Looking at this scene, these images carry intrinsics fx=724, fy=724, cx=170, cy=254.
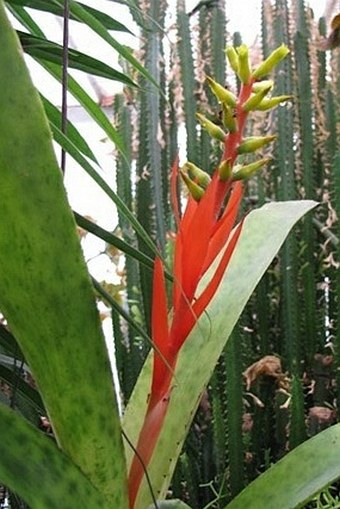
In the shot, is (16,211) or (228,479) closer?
(16,211)

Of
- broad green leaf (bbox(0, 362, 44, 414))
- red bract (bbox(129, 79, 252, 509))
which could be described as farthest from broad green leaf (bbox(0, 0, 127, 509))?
broad green leaf (bbox(0, 362, 44, 414))

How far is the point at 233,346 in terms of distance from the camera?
1.03 m

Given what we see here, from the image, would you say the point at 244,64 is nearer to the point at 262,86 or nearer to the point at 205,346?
the point at 262,86

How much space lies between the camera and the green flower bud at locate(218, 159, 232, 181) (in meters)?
0.49

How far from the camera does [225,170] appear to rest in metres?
0.49

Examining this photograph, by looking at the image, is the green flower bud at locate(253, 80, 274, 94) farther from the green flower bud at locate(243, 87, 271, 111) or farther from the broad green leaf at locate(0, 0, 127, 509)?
the broad green leaf at locate(0, 0, 127, 509)

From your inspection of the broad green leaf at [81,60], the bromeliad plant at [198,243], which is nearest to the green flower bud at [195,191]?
the bromeliad plant at [198,243]

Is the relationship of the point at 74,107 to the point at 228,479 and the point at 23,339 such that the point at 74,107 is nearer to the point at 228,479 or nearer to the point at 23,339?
the point at 228,479

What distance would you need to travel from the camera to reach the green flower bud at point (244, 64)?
1.65 feet

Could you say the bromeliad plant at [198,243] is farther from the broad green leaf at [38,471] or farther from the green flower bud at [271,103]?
the broad green leaf at [38,471]

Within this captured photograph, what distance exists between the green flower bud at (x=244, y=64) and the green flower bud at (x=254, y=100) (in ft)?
0.05

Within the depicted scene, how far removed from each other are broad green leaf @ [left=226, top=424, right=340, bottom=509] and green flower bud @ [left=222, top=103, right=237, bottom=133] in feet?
0.82

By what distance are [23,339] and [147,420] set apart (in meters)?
0.18

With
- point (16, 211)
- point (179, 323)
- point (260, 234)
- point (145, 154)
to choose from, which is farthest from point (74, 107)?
point (16, 211)
